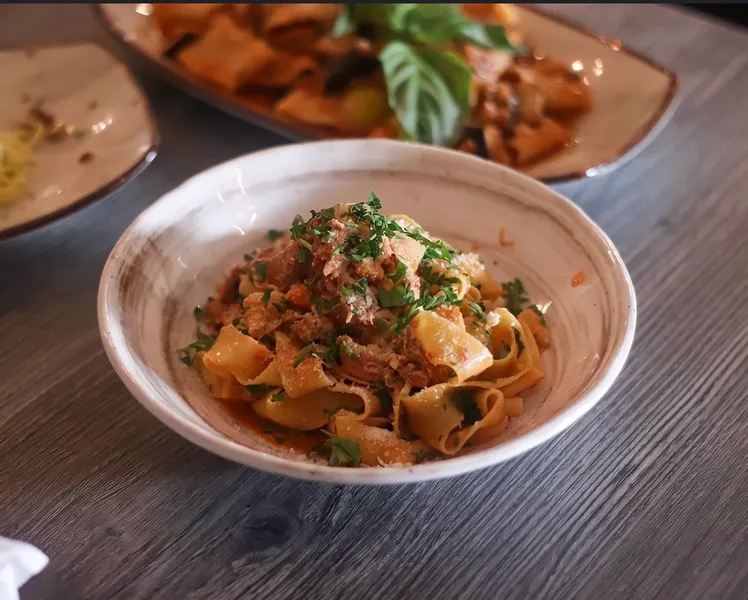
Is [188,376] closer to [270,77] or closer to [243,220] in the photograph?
[243,220]

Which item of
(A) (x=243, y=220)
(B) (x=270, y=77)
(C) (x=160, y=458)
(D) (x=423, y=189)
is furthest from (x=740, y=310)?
(B) (x=270, y=77)

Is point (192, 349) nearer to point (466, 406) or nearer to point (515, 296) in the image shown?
point (466, 406)

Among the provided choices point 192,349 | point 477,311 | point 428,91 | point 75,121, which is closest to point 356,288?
point 477,311

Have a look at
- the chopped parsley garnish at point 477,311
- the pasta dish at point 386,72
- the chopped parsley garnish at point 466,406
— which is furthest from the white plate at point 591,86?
the chopped parsley garnish at point 466,406

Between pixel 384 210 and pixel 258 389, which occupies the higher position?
pixel 384 210

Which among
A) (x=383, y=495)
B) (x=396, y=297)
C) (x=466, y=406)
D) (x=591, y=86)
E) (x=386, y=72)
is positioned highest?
(x=386, y=72)

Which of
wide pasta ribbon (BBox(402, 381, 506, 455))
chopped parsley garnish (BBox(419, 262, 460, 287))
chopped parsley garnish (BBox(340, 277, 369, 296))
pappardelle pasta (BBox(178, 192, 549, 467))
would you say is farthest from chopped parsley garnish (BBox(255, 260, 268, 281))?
wide pasta ribbon (BBox(402, 381, 506, 455))

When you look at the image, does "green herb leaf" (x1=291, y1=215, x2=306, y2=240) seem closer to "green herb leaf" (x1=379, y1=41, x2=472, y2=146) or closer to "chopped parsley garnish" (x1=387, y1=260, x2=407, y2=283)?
"chopped parsley garnish" (x1=387, y1=260, x2=407, y2=283)
